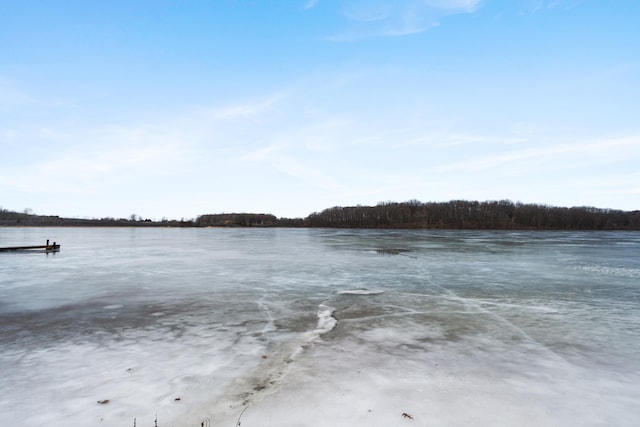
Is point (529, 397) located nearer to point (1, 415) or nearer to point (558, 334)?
point (558, 334)

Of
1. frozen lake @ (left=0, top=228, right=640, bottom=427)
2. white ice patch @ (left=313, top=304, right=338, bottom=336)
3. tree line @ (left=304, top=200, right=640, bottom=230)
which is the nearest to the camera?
frozen lake @ (left=0, top=228, right=640, bottom=427)

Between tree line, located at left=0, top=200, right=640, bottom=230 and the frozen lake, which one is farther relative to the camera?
tree line, located at left=0, top=200, right=640, bottom=230

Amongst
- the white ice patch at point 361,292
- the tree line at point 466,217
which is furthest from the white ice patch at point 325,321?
the tree line at point 466,217

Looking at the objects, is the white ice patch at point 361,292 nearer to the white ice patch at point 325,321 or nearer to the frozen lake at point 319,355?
the frozen lake at point 319,355

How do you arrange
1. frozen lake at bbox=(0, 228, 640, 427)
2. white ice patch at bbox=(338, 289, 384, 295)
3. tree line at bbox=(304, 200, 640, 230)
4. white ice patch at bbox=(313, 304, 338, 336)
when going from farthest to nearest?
tree line at bbox=(304, 200, 640, 230)
white ice patch at bbox=(338, 289, 384, 295)
white ice patch at bbox=(313, 304, 338, 336)
frozen lake at bbox=(0, 228, 640, 427)

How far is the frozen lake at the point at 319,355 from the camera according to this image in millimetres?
2955

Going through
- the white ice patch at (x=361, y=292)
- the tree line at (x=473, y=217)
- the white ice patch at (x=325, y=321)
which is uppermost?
the tree line at (x=473, y=217)

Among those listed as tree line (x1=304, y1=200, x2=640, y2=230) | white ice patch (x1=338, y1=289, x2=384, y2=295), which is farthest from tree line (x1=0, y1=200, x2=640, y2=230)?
white ice patch (x1=338, y1=289, x2=384, y2=295)

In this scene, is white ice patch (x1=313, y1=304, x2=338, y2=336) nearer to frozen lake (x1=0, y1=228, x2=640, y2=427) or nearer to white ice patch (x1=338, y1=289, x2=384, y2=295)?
frozen lake (x1=0, y1=228, x2=640, y2=427)

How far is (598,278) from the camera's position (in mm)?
10492

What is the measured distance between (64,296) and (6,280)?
12.7ft

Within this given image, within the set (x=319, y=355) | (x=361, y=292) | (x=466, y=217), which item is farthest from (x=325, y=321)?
(x=466, y=217)

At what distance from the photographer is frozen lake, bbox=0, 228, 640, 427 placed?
116 inches

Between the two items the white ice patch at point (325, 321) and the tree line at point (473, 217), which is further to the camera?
the tree line at point (473, 217)
